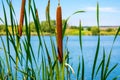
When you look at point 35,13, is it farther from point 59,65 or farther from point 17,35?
point 59,65

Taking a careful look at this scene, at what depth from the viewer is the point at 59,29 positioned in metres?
1.08

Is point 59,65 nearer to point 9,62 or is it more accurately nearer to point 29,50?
point 29,50

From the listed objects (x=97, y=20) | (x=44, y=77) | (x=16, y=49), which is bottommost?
(x=44, y=77)

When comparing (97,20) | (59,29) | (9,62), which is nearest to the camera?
(59,29)

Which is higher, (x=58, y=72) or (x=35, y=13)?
(x=35, y=13)

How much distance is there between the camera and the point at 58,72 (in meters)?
1.09

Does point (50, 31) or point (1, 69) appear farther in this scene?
point (1, 69)

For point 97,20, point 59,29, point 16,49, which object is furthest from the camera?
point 16,49

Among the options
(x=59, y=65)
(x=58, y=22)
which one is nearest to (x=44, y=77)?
(x=59, y=65)

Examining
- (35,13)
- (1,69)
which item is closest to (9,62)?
(1,69)

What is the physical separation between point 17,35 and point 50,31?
0.67ft

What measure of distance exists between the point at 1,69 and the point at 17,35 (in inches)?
8.7

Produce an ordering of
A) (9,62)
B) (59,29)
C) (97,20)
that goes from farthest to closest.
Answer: (9,62) < (97,20) < (59,29)

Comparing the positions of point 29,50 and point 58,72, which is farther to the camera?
point 29,50
